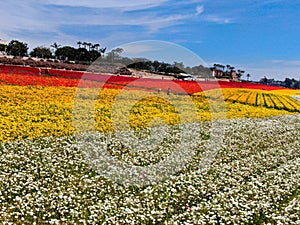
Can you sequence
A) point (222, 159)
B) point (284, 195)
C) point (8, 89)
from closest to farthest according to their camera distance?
point (284, 195), point (222, 159), point (8, 89)

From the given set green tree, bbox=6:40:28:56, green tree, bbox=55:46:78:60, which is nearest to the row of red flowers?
green tree, bbox=55:46:78:60

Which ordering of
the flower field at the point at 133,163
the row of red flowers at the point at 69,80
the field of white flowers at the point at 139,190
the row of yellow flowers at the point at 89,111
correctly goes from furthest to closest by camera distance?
the row of red flowers at the point at 69,80
the row of yellow flowers at the point at 89,111
the flower field at the point at 133,163
the field of white flowers at the point at 139,190

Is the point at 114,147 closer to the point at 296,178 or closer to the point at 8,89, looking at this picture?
the point at 296,178

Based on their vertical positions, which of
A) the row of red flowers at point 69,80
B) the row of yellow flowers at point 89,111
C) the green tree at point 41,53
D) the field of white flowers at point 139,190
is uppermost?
the green tree at point 41,53

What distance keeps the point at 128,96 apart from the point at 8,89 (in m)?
7.07

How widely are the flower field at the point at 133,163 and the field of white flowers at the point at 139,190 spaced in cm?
2

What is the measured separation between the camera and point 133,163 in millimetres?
9422

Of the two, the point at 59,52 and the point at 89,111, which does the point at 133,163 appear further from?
the point at 59,52

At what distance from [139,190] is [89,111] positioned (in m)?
8.62

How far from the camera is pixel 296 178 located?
9117 millimetres

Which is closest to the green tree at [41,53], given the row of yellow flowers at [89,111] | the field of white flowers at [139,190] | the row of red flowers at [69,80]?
the row of red flowers at [69,80]

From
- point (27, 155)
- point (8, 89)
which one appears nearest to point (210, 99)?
point (8, 89)

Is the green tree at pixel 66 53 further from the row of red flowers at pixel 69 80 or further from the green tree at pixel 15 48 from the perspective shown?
the row of red flowers at pixel 69 80

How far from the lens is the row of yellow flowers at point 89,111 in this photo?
12.4m
